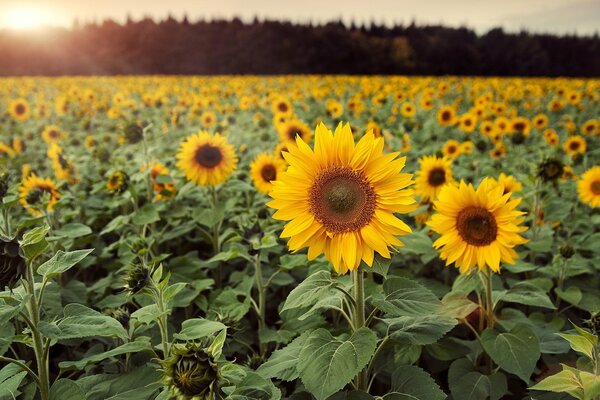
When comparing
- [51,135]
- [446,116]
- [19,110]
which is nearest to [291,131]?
[446,116]

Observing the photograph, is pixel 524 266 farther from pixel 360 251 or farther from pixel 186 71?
pixel 186 71

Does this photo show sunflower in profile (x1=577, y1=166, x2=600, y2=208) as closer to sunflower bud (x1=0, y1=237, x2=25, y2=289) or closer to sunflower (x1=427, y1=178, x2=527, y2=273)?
sunflower (x1=427, y1=178, x2=527, y2=273)

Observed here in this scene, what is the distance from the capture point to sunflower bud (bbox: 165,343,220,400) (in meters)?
1.41

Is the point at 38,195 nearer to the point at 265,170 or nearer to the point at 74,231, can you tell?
the point at 74,231

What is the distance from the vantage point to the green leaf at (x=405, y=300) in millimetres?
1771

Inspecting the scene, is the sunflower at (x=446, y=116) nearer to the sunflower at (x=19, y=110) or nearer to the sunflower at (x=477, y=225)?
the sunflower at (x=477, y=225)

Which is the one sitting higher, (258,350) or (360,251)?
(360,251)

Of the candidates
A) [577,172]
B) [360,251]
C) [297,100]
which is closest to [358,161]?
[360,251]

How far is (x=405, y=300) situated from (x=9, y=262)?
1266mm

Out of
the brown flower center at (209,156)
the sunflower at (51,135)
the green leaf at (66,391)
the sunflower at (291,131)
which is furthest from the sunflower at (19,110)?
the green leaf at (66,391)

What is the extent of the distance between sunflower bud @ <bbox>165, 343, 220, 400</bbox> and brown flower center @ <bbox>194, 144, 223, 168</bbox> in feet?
7.76

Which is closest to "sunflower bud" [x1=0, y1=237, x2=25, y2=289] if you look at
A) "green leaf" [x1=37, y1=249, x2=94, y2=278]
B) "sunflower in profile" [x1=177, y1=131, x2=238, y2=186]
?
"green leaf" [x1=37, y1=249, x2=94, y2=278]

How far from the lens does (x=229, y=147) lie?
382 cm

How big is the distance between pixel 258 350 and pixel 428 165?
71.7 inches
